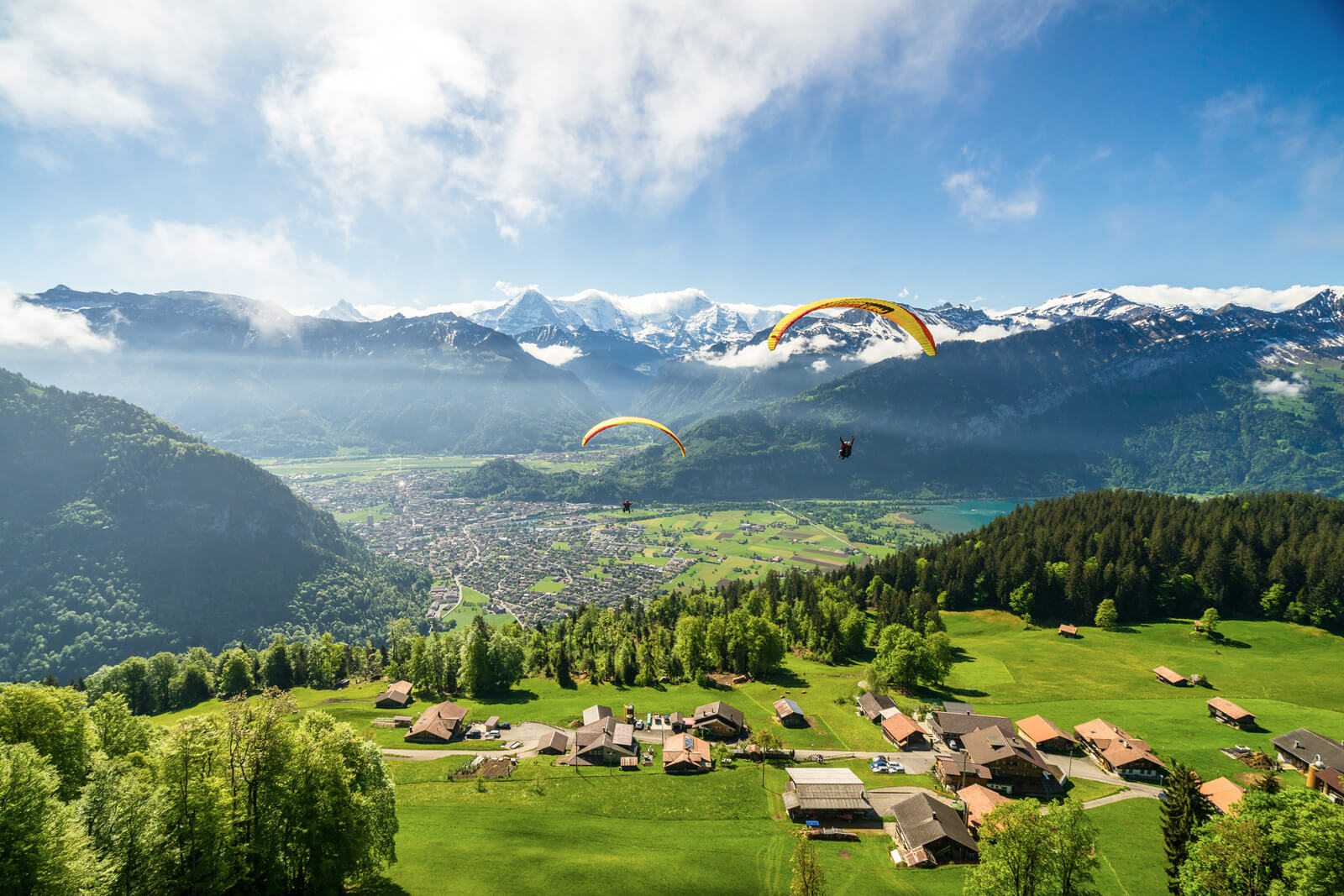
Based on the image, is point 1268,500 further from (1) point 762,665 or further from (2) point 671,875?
(2) point 671,875

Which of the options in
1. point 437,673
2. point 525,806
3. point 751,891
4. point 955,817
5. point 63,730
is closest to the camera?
point 63,730

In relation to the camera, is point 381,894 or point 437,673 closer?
point 381,894

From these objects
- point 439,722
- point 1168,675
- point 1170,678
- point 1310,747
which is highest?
point 1310,747

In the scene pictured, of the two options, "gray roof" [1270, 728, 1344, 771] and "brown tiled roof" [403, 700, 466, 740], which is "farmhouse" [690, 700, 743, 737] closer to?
"brown tiled roof" [403, 700, 466, 740]

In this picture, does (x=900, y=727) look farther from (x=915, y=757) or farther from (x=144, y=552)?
(x=144, y=552)

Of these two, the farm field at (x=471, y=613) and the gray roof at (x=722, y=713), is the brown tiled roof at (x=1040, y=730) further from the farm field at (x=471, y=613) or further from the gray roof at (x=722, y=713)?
the farm field at (x=471, y=613)

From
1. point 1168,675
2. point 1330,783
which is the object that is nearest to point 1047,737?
point 1330,783

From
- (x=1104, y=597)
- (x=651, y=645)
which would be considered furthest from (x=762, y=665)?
(x=1104, y=597)

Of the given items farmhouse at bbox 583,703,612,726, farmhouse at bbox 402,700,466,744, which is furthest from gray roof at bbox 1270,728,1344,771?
farmhouse at bbox 402,700,466,744
